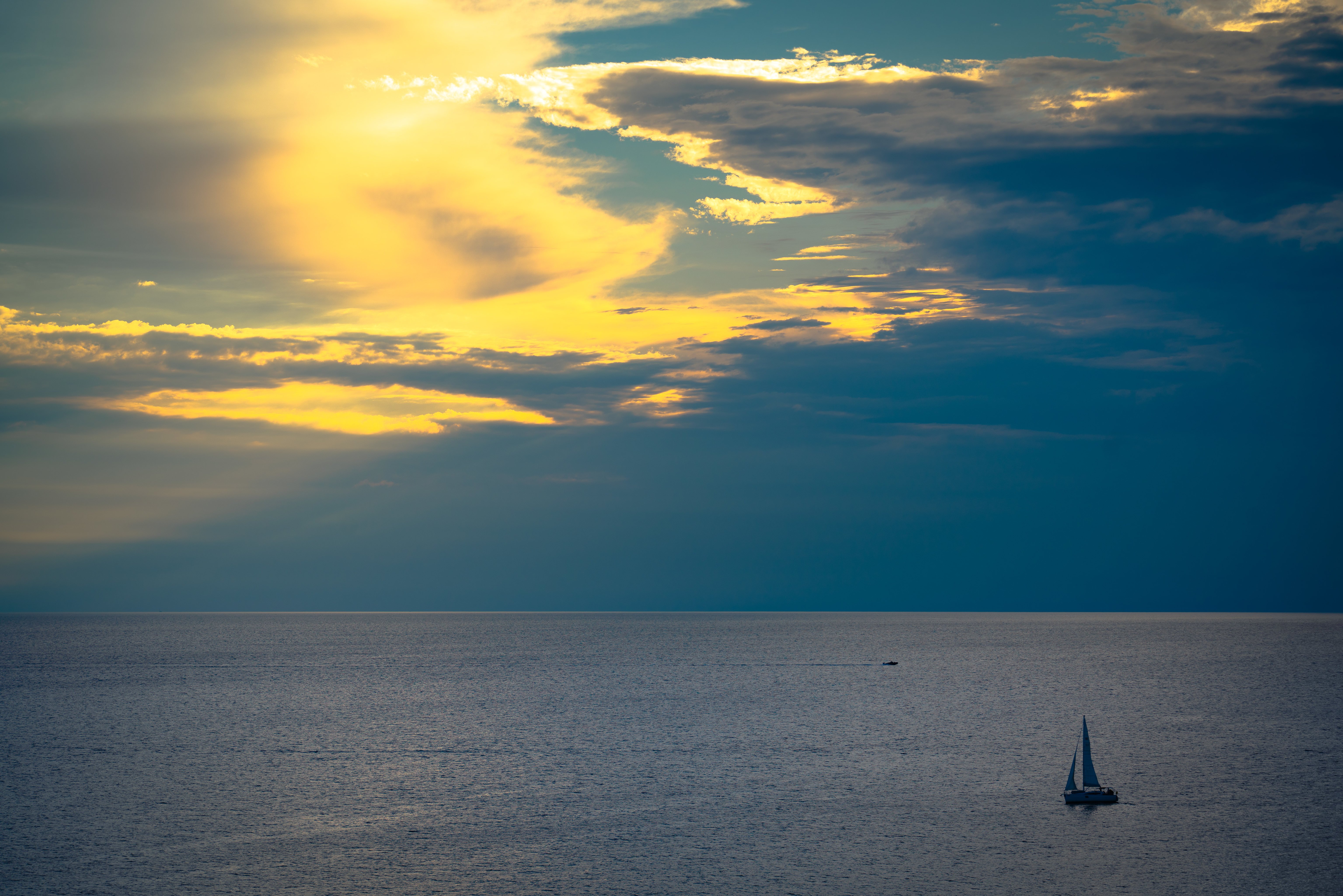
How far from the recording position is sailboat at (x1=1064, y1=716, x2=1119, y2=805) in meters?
60.1

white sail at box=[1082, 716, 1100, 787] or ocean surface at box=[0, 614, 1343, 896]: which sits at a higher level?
white sail at box=[1082, 716, 1100, 787]

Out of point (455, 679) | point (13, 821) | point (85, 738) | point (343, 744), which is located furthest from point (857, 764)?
point (455, 679)

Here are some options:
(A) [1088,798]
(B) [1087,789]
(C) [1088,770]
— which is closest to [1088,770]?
(C) [1088,770]

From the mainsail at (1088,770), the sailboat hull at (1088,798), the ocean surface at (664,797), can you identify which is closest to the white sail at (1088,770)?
the mainsail at (1088,770)

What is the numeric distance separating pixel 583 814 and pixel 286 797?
19.2 metres

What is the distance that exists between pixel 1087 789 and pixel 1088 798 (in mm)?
1076

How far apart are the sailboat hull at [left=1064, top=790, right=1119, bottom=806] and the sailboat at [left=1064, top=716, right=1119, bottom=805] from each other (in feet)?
0.04

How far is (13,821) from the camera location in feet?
186

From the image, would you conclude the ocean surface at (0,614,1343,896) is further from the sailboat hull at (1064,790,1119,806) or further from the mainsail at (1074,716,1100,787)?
the mainsail at (1074,716,1100,787)

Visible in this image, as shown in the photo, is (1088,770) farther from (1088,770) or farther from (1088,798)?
(1088,798)

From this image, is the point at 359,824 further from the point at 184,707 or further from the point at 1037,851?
the point at 184,707

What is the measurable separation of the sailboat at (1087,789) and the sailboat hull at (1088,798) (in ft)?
0.04

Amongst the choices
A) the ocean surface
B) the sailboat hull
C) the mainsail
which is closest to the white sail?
the mainsail

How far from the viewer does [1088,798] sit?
60.1 meters
